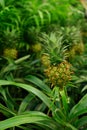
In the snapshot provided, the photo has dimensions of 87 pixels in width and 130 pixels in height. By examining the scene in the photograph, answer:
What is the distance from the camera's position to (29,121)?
1.57 meters

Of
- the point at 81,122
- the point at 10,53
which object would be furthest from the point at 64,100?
the point at 10,53

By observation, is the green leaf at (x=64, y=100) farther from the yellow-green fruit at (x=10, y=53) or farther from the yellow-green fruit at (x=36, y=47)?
the yellow-green fruit at (x=36, y=47)

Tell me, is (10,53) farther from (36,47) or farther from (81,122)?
(81,122)

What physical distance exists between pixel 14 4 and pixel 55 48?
1009 mm

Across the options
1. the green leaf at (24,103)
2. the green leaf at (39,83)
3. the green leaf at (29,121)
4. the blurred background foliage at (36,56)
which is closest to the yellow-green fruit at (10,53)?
the blurred background foliage at (36,56)

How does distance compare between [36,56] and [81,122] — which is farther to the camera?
[36,56]

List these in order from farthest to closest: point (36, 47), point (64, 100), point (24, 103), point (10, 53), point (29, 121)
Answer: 1. point (36, 47)
2. point (10, 53)
3. point (24, 103)
4. point (64, 100)
5. point (29, 121)

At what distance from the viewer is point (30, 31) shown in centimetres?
258

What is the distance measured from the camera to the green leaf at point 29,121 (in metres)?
1.52

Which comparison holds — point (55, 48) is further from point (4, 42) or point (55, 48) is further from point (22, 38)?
point (22, 38)

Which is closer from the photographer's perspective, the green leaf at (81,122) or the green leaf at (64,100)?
the green leaf at (64,100)

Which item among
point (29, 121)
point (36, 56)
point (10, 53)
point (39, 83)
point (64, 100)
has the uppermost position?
point (36, 56)

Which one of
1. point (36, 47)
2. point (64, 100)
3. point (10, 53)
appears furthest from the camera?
point (36, 47)

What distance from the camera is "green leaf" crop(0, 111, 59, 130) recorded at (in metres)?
1.52
